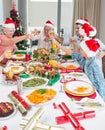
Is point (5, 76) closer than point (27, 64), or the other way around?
point (5, 76)

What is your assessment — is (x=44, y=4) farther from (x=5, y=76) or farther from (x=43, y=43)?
(x=5, y=76)

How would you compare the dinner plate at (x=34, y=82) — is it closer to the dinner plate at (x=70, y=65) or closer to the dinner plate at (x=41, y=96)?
the dinner plate at (x=41, y=96)

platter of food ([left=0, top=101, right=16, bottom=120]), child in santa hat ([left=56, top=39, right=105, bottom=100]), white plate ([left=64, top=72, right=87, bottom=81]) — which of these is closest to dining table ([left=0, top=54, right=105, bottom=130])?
platter of food ([left=0, top=101, right=16, bottom=120])

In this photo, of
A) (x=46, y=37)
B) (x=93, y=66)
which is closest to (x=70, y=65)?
(x=93, y=66)

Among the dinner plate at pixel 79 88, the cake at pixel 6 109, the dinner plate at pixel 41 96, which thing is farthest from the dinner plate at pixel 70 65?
the cake at pixel 6 109

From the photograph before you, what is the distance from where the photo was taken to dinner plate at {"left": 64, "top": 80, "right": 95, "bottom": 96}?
1583mm

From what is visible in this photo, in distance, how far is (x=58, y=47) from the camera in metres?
2.66

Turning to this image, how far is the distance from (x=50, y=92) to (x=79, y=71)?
0.64m

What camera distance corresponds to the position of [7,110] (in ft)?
4.28

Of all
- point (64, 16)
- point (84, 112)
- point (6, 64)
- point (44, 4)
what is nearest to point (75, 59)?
point (6, 64)

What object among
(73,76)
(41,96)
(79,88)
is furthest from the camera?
(73,76)

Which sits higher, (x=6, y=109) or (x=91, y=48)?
(x=91, y=48)

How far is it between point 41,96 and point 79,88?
0.34 meters

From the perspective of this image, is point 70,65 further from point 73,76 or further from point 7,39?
point 7,39
